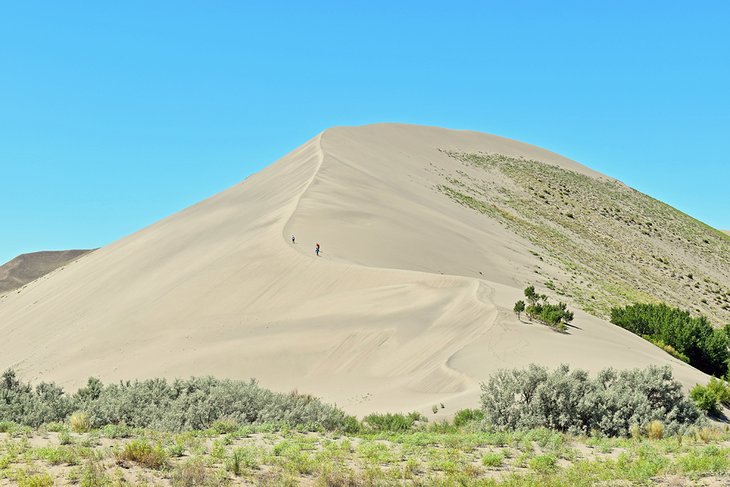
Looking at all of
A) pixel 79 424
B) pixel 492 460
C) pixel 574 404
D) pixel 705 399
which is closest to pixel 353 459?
pixel 492 460

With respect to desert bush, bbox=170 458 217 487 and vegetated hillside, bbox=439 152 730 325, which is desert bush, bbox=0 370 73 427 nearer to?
desert bush, bbox=170 458 217 487

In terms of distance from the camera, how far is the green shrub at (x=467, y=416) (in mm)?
12936

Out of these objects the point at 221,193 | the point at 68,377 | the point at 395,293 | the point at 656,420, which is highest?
the point at 221,193

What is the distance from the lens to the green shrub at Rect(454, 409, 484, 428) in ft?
42.4

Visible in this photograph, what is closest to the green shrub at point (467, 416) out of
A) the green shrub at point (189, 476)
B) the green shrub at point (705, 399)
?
the green shrub at point (705, 399)

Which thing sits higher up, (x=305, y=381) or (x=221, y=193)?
(x=221, y=193)

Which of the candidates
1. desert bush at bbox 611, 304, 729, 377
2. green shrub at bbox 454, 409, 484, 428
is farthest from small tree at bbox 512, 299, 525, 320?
green shrub at bbox 454, 409, 484, 428

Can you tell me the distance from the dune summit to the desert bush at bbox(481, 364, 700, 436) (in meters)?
1.95

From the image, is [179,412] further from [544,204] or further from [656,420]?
[544,204]

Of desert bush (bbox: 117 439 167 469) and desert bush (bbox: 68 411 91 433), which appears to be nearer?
desert bush (bbox: 117 439 167 469)

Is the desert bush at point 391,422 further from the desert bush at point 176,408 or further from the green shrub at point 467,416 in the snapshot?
the green shrub at point 467,416

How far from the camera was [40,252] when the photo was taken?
10469 centimetres

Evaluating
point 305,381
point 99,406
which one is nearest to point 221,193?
point 305,381

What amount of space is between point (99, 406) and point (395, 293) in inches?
485
